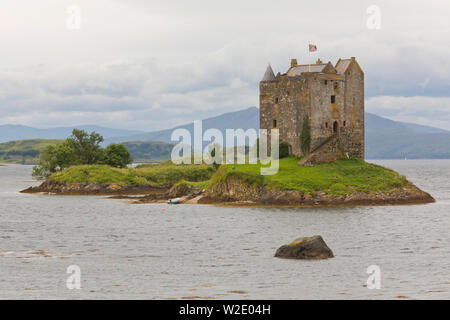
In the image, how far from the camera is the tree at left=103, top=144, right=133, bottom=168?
13750cm

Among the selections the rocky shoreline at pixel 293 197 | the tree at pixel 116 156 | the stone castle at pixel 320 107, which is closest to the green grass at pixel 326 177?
the rocky shoreline at pixel 293 197

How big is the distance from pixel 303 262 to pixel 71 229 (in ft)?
101

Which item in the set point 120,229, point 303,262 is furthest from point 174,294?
point 120,229

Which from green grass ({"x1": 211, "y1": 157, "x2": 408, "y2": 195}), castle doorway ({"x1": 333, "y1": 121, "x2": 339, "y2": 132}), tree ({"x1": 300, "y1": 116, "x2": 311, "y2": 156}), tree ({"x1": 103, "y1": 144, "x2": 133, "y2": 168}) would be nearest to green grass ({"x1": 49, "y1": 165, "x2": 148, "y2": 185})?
tree ({"x1": 103, "y1": 144, "x2": 133, "y2": 168})

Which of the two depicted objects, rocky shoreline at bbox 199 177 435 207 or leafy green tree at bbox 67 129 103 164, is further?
leafy green tree at bbox 67 129 103 164

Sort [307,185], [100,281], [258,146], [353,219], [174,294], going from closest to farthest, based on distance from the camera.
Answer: [174,294]
[100,281]
[353,219]
[307,185]
[258,146]

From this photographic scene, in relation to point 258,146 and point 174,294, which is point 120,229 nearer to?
point 174,294

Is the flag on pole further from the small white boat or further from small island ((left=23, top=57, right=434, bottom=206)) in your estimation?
the small white boat

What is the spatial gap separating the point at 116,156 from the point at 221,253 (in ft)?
319

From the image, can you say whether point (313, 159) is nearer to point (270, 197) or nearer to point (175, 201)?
point (270, 197)

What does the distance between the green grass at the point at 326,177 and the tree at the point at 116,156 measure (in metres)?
53.6

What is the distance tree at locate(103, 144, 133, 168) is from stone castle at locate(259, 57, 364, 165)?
51.9 metres

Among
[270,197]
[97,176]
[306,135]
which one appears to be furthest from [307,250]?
[97,176]

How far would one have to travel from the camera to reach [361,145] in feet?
310
